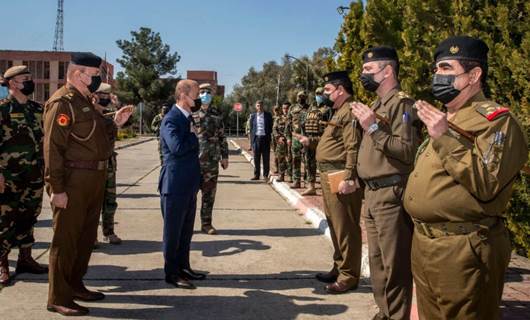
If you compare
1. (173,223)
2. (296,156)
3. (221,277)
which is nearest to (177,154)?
(173,223)

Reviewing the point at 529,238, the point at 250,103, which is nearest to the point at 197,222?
the point at 529,238

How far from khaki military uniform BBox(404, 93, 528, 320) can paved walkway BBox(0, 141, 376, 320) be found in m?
1.94

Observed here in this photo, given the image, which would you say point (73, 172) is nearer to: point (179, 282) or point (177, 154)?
point (177, 154)

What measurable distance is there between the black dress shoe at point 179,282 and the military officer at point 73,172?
2.62 ft

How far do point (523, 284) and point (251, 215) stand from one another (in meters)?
5.32

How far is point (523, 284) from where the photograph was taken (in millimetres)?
5352

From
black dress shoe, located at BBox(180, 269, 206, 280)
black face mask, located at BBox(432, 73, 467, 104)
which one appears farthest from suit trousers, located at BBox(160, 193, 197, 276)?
black face mask, located at BBox(432, 73, 467, 104)

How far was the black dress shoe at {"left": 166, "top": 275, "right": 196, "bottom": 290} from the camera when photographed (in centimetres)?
545

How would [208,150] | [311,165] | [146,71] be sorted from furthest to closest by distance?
[146,71]
[311,165]
[208,150]

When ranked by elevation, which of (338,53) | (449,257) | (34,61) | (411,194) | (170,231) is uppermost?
(34,61)

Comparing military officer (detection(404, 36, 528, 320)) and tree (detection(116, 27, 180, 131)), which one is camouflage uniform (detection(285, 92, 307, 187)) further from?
tree (detection(116, 27, 180, 131))

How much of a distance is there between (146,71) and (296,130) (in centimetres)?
5265

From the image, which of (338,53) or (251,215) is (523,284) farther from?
(338,53)

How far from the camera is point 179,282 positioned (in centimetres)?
549
